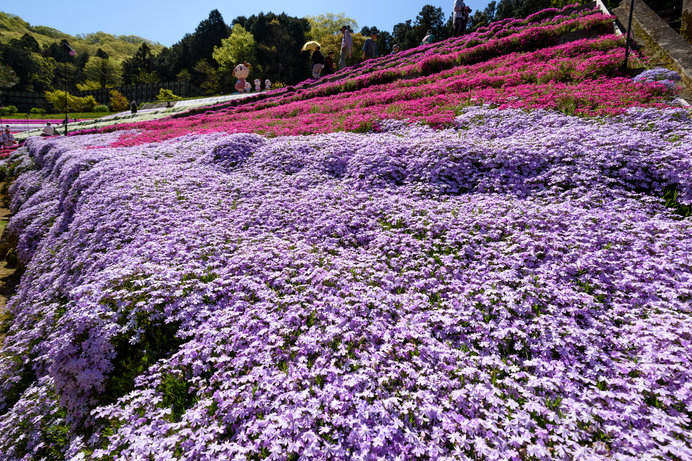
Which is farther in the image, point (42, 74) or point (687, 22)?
point (42, 74)

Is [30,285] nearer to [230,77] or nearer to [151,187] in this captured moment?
[151,187]

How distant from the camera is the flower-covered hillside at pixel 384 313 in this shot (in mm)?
3592

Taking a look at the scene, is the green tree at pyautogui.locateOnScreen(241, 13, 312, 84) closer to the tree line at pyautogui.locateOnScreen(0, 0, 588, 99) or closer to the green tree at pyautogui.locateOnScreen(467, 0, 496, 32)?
the tree line at pyautogui.locateOnScreen(0, 0, 588, 99)

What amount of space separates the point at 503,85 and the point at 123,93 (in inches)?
3775

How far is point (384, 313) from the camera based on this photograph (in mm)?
5133

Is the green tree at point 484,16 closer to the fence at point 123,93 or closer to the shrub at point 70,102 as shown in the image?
the fence at point 123,93

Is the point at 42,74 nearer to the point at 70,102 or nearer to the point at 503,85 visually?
the point at 70,102

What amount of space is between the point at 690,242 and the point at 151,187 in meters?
12.8

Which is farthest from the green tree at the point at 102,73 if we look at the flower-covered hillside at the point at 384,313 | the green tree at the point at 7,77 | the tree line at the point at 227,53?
the flower-covered hillside at the point at 384,313

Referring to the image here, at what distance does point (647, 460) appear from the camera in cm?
296

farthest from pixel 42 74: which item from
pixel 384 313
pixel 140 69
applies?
pixel 384 313

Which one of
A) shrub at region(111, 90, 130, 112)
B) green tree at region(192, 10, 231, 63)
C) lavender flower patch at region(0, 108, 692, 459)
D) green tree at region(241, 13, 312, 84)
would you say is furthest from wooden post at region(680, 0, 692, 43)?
green tree at region(192, 10, 231, 63)

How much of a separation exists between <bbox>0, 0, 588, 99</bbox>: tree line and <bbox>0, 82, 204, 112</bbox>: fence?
469 centimetres

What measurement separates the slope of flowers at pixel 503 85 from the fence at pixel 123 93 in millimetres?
64761
